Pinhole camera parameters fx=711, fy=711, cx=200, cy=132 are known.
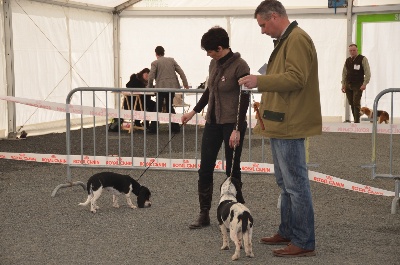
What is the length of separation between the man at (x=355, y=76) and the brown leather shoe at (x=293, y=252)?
12404 millimetres

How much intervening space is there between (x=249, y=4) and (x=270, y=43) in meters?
1.23

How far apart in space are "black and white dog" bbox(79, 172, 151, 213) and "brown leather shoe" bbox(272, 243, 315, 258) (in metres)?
2.34

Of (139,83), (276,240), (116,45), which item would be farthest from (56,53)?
(276,240)

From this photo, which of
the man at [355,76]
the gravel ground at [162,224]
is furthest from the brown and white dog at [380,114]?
the gravel ground at [162,224]

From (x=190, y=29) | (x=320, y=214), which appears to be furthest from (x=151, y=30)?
(x=320, y=214)

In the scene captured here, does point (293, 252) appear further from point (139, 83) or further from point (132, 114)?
point (139, 83)

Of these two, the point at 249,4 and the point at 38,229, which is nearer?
the point at 38,229

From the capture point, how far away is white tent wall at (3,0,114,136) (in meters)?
15.8

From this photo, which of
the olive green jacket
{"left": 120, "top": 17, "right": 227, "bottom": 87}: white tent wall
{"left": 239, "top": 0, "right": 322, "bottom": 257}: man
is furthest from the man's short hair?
{"left": 120, "top": 17, "right": 227, "bottom": 87}: white tent wall

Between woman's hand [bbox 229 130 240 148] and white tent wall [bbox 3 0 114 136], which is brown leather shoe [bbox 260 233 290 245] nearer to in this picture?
woman's hand [bbox 229 130 240 148]

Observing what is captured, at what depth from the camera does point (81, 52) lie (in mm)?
18641

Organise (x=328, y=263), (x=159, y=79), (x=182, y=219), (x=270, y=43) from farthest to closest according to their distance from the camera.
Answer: (x=270, y=43)
(x=159, y=79)
(x=182, y=219)
(x=328, y=263)

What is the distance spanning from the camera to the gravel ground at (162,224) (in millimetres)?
5723

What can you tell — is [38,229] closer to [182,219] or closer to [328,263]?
[182,219]
